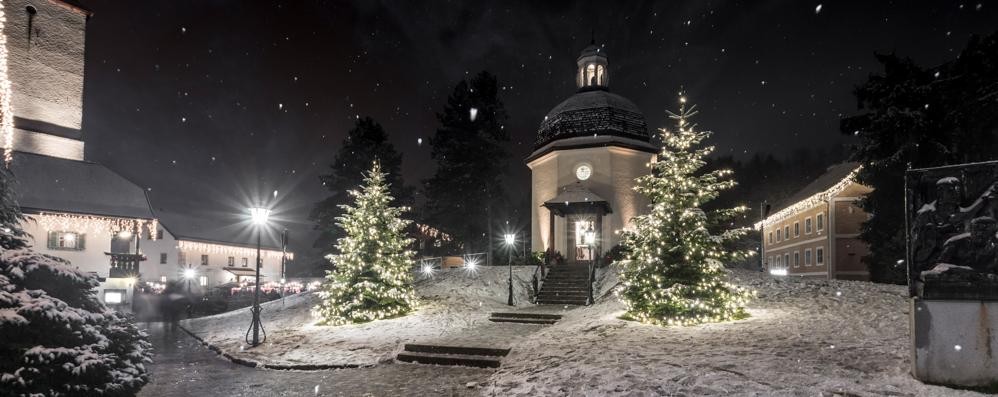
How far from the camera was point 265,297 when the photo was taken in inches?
1368

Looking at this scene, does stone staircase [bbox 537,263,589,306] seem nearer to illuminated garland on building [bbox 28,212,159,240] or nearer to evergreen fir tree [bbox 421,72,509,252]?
evergreen fir tree [bbox 421,72,509,252]

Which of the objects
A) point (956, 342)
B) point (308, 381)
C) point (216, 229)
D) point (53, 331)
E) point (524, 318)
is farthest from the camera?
A: point (216, 229)

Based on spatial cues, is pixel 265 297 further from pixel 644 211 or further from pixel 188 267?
pixel 644 211

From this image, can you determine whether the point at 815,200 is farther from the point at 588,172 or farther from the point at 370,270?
the point at 370,270

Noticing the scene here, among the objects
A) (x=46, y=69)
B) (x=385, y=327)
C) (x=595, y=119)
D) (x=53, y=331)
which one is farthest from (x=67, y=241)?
(x=53, y=331)

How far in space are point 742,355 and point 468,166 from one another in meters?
33.9

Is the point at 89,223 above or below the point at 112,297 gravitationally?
above

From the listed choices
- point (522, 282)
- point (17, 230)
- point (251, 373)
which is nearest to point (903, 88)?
point (522, 282)

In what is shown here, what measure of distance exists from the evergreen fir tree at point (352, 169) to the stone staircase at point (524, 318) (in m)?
23.5

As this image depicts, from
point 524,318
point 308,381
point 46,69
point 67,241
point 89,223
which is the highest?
point 46,69

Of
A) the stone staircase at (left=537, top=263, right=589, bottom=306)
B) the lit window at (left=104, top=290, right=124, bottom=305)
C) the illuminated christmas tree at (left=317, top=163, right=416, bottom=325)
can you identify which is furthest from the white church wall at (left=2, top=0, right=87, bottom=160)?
the stone staircase at (left=537, top=263, right=589, bottom=306)

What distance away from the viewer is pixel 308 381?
12.0 m

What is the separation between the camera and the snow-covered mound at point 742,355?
27.9 ft

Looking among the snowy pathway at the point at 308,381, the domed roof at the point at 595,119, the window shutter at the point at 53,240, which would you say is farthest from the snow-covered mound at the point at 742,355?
the window shutter at the point at 53,240
